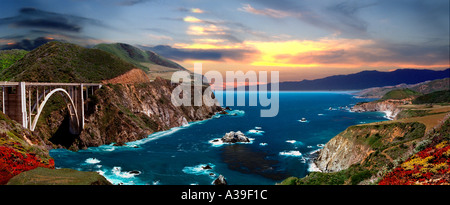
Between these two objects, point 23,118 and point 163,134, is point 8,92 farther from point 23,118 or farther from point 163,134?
point 163,134

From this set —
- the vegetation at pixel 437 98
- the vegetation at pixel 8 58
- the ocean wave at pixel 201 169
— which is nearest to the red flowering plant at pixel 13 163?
the ocean wave at pixel 201 169

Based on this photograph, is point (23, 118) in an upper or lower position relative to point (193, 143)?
upper

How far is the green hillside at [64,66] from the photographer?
3220 inches

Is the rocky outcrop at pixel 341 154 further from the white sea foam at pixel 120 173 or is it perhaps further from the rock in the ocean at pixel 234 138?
the white sea foam at pixel 120 173

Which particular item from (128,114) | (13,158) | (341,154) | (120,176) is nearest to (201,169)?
(120,176)

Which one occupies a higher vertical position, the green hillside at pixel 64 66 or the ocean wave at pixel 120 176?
the green hillside at pixel 64 66

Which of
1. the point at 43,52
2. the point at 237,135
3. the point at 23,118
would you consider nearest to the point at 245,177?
the point at 237,135

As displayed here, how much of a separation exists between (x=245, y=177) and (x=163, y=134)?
50657 millimetres

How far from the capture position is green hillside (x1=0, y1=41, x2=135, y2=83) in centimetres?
8178

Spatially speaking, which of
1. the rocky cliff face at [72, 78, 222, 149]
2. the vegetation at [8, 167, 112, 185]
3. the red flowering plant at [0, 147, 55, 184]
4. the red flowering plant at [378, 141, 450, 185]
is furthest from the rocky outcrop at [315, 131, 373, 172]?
the rocky cliff face at [72, 78, 222, 149]

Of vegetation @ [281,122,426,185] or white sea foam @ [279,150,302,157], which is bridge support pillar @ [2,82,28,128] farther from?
white sea foam @ [279,150,302,157]

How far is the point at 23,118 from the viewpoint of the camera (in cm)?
4166

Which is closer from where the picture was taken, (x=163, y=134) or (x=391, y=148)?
(x=391, y=148)
